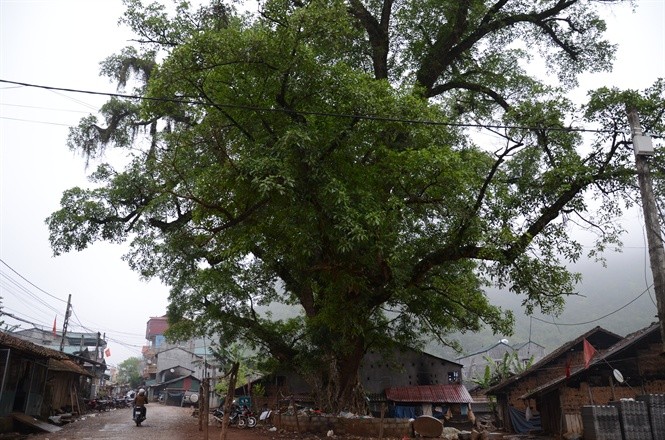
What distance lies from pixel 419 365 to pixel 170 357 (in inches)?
1609

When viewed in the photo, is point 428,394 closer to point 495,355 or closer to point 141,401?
point 141,401

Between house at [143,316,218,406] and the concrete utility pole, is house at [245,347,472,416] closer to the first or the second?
house at [143,316,218,406]

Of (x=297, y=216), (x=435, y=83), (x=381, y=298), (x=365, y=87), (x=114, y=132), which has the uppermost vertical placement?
(x=435, y=83)

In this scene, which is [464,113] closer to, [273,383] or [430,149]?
[430,149]

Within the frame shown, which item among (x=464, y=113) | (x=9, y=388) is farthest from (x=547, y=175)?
(x=9, y=388)

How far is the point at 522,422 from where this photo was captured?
2484cm

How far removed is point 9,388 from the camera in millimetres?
16625

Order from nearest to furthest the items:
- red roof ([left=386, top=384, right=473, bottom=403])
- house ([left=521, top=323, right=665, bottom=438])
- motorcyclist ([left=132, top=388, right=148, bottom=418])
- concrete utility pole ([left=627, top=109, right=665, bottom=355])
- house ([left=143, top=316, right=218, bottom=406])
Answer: concrete utility pole ([left=627, top=109, right=665, bottom=355]) → house ([left=521, top=323, right=665, bottom=438]) → motorcyclist ([left=132, top=388, right=148, bottom=418]) → red roof ([left=386, top=384, right=473, bottom=403]) → house ([left=143, top=316, right=218, bottom=406])

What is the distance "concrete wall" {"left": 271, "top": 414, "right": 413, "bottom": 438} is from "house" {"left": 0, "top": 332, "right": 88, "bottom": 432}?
9.59 metres

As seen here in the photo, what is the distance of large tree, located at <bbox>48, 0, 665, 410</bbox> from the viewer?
35.0ft

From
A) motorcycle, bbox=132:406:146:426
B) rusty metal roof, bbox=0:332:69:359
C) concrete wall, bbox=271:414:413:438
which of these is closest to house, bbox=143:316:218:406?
motorcycle, bbox=132:406:146:426

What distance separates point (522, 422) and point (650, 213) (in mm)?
18995

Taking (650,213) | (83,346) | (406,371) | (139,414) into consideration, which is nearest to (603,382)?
(406,371)

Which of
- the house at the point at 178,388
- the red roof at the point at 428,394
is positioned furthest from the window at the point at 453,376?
the house at the point at 178,388
